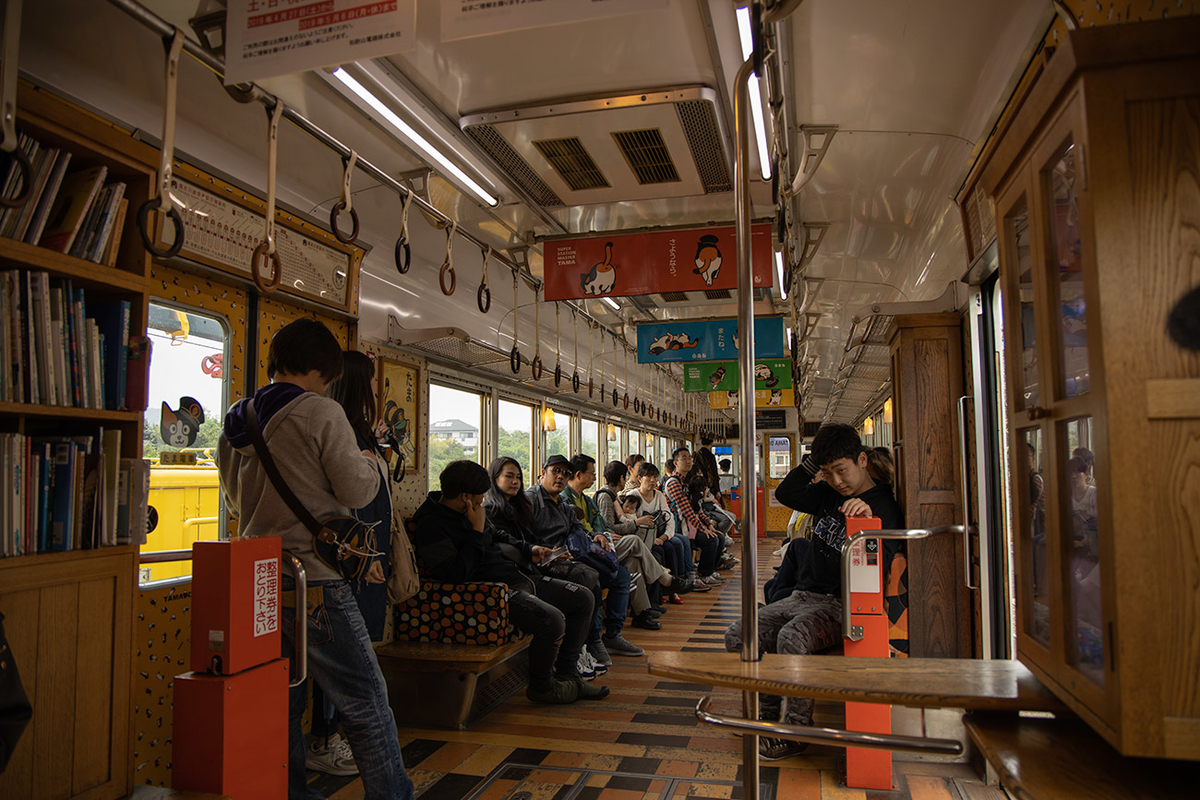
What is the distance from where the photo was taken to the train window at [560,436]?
9114 mm

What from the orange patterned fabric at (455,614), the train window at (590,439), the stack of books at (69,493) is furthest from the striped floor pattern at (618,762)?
the train window at (590,439)

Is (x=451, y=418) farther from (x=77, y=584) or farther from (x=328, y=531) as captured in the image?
(x=77, y=584)

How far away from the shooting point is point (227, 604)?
2062 millimetres

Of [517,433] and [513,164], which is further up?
[513,164]

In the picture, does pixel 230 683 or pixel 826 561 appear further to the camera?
pixel 826 561

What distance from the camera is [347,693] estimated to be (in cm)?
250

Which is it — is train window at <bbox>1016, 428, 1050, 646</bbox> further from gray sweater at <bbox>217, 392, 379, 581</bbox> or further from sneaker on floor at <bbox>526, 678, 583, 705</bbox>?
sneaker on floor at <bbox>526, 678, 583, 705</bbox>

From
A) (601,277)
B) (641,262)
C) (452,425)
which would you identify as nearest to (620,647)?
(452,425)

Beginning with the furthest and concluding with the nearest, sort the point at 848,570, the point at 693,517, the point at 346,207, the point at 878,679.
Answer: the point at 693,517 → the point at 848,570 → the point at 346,207 → the point at 878,679

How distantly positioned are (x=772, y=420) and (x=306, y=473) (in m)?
15.9

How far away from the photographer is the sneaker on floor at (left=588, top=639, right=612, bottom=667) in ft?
17.3

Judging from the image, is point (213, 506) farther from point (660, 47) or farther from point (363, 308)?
point (660, 47)

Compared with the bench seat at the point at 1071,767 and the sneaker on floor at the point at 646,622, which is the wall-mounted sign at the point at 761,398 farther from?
the bench seat at the point at 1071,767

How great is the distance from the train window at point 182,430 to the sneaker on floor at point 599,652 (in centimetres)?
273
